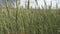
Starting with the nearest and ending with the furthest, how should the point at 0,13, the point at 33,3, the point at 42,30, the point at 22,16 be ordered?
the point at 42,30, the point at 22,16, the point at 33,3, the point at 0,13

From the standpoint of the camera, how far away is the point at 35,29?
2520 mm

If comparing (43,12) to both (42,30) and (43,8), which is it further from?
(42,30)

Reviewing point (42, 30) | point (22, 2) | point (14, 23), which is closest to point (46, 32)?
point (42, 30)

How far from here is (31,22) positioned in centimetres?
255

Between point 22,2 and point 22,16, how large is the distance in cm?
34

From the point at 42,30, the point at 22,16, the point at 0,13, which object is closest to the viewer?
the point at 42,30

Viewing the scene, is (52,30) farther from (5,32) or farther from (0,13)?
(0,13)

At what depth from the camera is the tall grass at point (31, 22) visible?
8.16 ft

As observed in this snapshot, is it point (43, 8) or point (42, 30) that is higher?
point (43, 8)

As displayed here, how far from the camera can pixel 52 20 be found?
256cm

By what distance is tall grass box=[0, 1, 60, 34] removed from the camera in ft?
8.16

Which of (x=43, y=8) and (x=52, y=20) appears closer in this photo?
(x=52, y=20)

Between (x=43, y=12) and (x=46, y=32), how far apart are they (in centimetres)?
33

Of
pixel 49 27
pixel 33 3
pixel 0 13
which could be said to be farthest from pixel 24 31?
pixel 0 13
